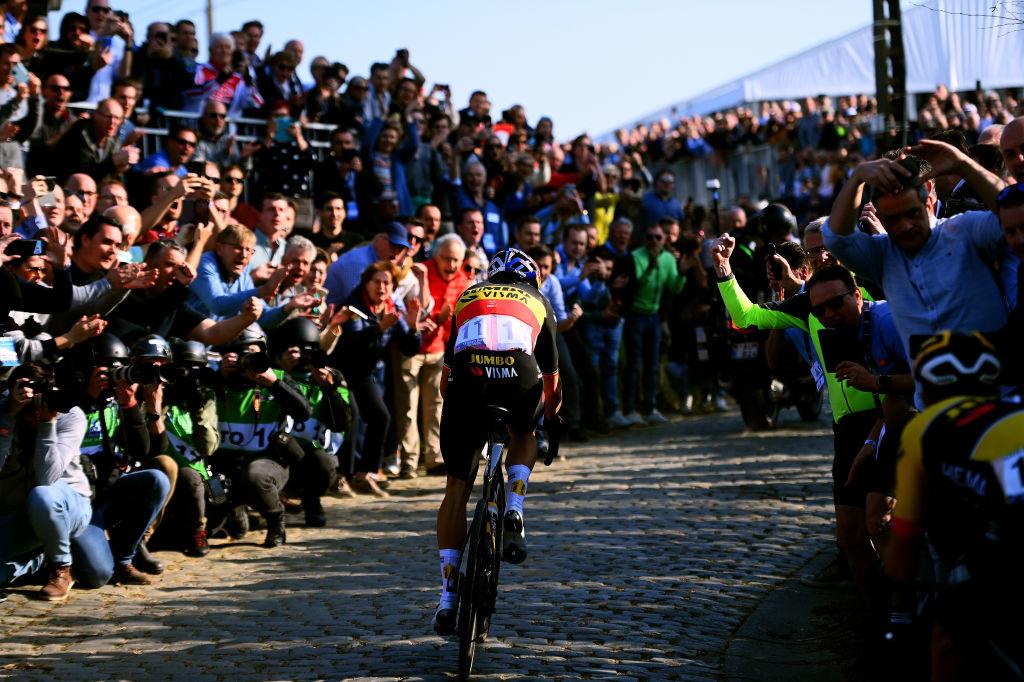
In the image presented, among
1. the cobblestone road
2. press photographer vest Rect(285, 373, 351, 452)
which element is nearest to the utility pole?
the cobblestone road

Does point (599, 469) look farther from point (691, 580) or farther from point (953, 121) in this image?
point (953, 121)

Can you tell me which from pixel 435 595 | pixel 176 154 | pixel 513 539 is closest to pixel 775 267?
pixel 513 539

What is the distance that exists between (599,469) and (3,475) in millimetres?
6594

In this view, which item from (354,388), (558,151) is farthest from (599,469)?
(558,151)

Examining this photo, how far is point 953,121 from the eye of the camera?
2128cm

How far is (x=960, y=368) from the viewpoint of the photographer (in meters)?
4.58

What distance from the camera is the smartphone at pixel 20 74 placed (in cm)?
1234

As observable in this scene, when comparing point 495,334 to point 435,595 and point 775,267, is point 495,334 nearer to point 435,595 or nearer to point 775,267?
point 435,595

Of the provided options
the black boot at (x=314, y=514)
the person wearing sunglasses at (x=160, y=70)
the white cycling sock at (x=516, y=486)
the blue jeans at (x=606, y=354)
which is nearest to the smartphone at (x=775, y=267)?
the white cycling sock at (x=516, y=486)

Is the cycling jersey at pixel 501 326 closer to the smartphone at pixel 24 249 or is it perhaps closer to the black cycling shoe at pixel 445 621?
the black cycling shoe at pixel 445 621

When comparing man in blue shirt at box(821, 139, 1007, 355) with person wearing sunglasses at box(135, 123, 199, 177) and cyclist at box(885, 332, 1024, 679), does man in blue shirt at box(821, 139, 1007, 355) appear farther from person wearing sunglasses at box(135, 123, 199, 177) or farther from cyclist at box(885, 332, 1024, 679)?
person wearing sunglasses at box(135, 123, 199, 177)

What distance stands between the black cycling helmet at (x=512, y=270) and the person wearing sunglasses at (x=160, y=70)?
8146 millimetres

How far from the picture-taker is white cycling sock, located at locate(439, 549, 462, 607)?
272 inches

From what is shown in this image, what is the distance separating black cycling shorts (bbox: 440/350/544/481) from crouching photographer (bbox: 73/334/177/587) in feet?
7.96
